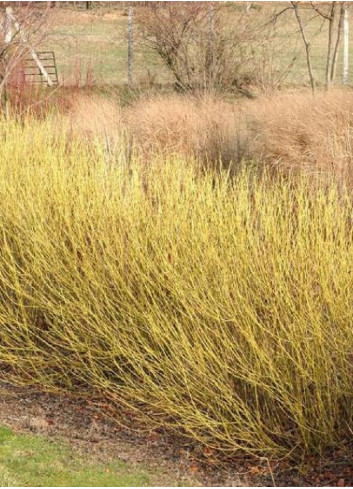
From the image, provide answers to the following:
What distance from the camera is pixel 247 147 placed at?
10.2 metres

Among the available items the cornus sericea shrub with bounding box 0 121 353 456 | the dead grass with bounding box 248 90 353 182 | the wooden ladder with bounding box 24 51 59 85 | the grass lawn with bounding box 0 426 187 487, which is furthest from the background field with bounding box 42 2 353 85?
the grass lawn with bounding box 0 426 187 487

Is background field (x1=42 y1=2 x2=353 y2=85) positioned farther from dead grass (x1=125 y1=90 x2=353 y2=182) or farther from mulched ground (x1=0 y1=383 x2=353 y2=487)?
mulched ground (x1=0 y1=383 x2=353 y2=487)

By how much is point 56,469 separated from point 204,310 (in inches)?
43.8

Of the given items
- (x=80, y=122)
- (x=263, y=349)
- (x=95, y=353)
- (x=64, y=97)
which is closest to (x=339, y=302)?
(x=263, y=349)

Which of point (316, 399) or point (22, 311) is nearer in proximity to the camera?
point (316, 399)

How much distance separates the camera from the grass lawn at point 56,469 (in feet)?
15.3

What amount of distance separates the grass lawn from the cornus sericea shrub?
0.40 meters

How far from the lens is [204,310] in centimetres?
514

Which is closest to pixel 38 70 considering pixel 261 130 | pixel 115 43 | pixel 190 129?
pixel 115 43

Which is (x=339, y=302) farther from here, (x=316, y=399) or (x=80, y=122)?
(x=80, y=122)

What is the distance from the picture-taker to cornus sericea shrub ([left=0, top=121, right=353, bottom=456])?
507 cm

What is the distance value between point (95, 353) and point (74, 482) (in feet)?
5.44

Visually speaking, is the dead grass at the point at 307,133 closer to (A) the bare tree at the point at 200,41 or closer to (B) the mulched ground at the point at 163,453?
(B) the mulched ground at the point at 163,453

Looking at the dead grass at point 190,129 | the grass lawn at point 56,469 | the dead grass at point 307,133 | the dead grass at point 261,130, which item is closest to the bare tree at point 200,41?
the dead grass at point 190,129
